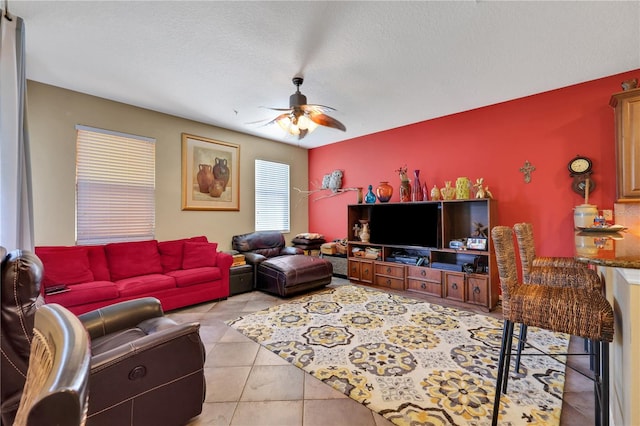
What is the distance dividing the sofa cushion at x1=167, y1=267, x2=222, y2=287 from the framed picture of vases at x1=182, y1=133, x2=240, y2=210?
1.15m

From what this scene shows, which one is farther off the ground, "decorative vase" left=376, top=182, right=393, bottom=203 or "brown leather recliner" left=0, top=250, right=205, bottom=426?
"decorative vase" left=376, top=182, right=393, bottom=203

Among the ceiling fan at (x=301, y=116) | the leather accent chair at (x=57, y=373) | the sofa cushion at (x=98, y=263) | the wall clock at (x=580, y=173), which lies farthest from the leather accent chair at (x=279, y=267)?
the leather accent chair at (x=57, y=373)

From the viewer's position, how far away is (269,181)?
5602mm

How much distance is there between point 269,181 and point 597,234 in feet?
15.6

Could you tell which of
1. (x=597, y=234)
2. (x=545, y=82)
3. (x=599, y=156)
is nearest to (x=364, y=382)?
(x=597, y=234)

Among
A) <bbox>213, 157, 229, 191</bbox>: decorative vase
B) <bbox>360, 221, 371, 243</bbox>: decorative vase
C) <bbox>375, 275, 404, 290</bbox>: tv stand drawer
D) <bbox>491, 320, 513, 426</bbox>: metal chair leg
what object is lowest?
<bbox>375, 275, 404, 290</bbox>: tv stand drawer

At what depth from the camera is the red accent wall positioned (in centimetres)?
313

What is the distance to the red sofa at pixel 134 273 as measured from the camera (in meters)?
2.85

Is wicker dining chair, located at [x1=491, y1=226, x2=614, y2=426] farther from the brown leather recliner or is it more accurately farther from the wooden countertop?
the brown leather recliner

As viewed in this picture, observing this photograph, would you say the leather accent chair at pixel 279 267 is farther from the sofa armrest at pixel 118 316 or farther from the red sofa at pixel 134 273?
the sofa armrest at pixel 118 316

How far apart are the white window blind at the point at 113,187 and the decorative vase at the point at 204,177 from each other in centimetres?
68

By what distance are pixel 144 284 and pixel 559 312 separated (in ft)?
12.1

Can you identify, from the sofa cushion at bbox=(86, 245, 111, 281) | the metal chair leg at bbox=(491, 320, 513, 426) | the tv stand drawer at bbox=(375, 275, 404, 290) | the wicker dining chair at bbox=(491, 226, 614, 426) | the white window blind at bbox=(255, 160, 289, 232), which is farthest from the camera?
the white window blind at bbox=(255, 160, 289, 232)

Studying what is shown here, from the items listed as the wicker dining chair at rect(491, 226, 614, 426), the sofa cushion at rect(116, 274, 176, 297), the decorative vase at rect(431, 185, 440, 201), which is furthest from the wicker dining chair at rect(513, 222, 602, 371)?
the sofa cushion at rect(116, 274, 176, 297)
